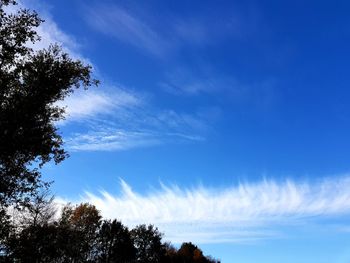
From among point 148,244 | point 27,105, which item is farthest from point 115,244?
point 27,105

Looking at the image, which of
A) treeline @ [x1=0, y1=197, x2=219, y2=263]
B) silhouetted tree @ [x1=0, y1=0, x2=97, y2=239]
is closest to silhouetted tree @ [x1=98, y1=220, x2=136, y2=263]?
treeline @ [x1=0, y1=197, x2=219, y2=263]

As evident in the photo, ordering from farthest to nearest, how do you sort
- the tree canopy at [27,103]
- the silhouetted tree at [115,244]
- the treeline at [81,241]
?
the silhouetted tree at [115,244]
the treeline at [81,241]
the tree canopy at [27,103]

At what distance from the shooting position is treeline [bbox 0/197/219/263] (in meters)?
45.0

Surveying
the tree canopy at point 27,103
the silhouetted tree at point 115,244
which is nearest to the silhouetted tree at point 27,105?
the tree canopy at point 27,103

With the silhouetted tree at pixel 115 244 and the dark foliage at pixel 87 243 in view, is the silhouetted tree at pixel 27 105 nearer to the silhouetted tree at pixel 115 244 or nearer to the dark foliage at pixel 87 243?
the dark foliage at pixel 87 243

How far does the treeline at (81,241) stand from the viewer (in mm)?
45031

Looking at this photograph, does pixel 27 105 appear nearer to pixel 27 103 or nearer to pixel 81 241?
pixel 27 103

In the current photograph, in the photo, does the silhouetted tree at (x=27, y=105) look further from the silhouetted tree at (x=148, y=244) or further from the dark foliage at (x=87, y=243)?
the silhouetted tree at (x=148, y=244)

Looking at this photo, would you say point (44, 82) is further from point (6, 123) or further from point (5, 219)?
point (5, 219)

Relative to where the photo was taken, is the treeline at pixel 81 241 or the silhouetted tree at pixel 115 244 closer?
the treeline at pixel 81 241

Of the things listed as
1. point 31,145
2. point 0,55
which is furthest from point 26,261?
point 0,55

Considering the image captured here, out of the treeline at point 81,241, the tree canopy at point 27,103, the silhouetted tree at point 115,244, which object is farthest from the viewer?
the silhouetted tree at point 115,244

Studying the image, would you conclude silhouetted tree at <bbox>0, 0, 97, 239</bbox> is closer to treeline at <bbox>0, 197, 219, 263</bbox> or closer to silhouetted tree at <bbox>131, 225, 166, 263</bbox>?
treeline at <bbox>0, 197, 219, 263</bbox>

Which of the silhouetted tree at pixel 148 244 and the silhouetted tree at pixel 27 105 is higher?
the silhouetted tree at pixel 148 244
